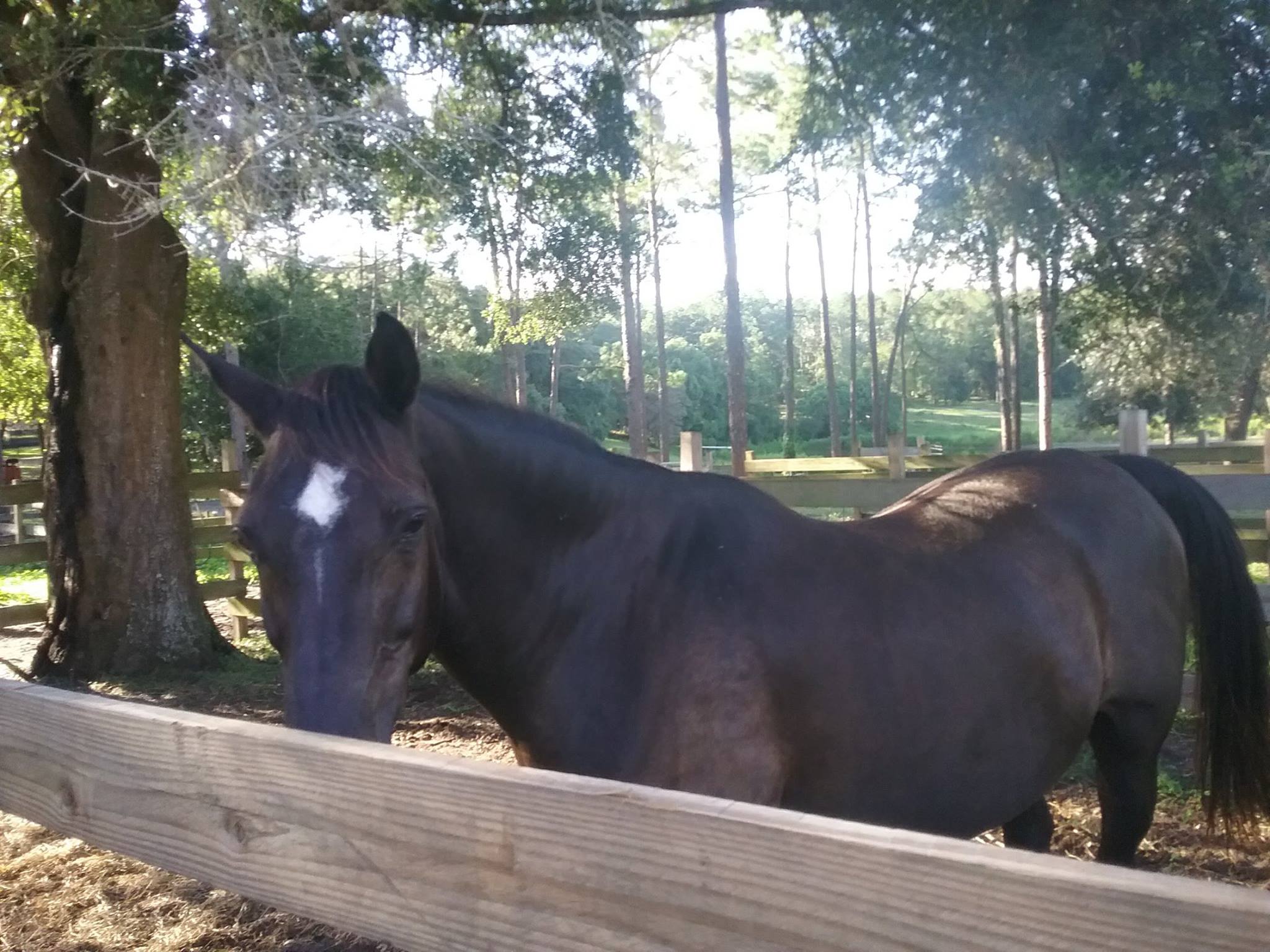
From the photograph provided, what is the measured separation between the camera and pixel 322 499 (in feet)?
6.10

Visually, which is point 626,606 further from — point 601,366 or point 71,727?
point 601,366

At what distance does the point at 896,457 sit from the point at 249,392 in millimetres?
6494

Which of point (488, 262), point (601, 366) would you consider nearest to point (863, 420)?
point (601, 366)

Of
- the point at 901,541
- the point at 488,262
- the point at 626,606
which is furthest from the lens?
the point at 488,262

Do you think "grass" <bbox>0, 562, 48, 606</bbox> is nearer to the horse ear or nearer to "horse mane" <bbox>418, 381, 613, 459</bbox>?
"horse mane" <bbox>418, 381, 613, 459</bbox>

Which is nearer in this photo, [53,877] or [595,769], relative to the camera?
[595,769]

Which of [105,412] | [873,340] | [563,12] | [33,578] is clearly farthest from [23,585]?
[873,340]

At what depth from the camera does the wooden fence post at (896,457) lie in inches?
309

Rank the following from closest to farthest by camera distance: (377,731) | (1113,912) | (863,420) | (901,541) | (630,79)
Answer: (1113,912) → (377,731) → (901,541) → (630,79) → (863,420)

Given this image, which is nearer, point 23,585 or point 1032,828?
point 1032,828

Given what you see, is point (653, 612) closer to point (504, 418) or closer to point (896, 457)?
point (504, 418)

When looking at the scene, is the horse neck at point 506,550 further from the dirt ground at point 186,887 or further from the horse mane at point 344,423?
the dirt ground at point 186,887

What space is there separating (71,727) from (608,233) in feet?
25.6

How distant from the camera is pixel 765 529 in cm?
248
